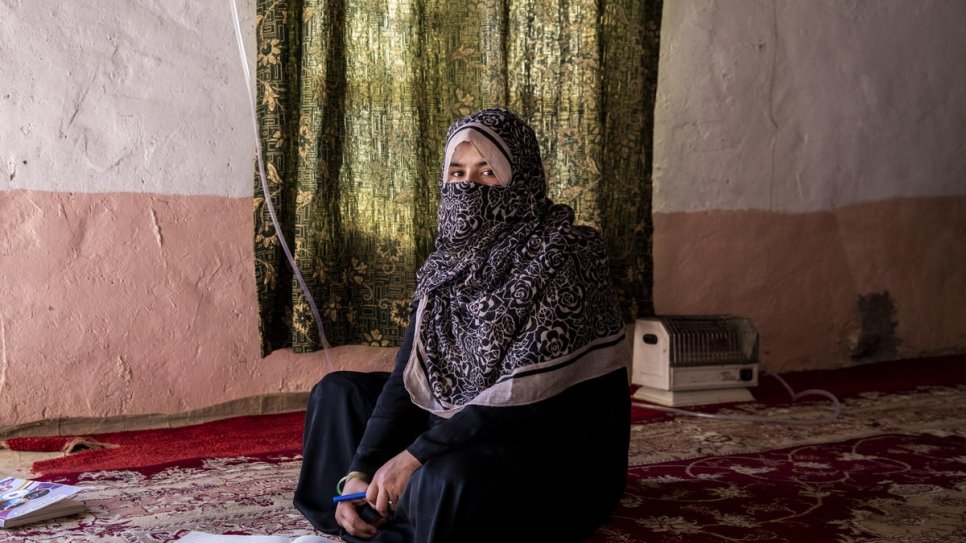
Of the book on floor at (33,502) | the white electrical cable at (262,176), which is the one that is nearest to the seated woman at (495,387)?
the book on floor at (33,502)

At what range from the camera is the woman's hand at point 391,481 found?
156cm

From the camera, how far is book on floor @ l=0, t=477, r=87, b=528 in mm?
A: 1921

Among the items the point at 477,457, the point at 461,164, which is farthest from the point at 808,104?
the point at 477,457

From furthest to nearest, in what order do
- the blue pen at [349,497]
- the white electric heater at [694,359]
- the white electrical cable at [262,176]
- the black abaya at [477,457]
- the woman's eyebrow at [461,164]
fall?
the white electric heater at [694,359] → the white electrical cable at [262,176] → the woman's eyebrow at [461,164] → the blue pen at [349,497] → the black abaya at [477,457]

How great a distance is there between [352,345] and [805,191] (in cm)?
215

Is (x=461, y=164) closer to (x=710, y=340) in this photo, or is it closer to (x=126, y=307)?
(x=126, y=307)

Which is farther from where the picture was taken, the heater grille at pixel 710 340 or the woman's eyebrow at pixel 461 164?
the heater grille at pixel 710 340

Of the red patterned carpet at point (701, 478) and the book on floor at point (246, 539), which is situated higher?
the book on floor at point (246, 539)

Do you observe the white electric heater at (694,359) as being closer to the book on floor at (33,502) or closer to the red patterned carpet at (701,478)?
the red patterned carpet at (701,478)

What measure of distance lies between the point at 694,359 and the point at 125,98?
6.94ft

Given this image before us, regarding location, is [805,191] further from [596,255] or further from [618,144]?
[596,255]

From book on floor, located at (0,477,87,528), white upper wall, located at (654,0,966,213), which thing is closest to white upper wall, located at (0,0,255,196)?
book on floor, located at (0,477,87,528)

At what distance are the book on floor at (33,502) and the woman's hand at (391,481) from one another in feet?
2.73

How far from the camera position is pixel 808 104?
4.00 metres
